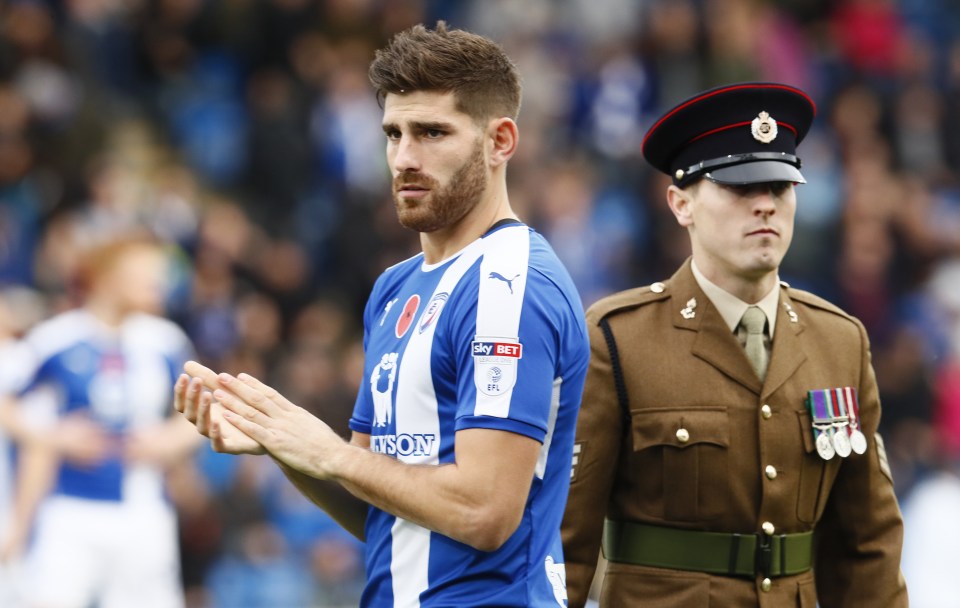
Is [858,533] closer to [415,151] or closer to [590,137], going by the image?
[415,151]

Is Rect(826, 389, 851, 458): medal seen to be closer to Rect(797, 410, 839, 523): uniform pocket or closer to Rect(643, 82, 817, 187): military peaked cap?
Rect(797, 410, 839, 523): uniform pocket

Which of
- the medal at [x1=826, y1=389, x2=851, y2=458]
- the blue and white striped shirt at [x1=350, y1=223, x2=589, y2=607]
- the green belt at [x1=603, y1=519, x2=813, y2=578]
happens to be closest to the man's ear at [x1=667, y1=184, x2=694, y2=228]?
the medal at [x1=826, y1=389, x2=851, y2=458]

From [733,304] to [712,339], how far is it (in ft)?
0.48

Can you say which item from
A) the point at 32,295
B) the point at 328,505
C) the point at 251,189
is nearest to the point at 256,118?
the point at 251,189

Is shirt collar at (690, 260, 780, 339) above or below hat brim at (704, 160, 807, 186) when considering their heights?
below

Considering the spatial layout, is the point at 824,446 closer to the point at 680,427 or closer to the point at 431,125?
the point at 680,427

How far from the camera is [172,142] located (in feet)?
48.4

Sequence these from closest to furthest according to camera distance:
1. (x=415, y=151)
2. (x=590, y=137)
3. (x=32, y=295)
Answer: (x=415, y=151) < (x=32, y=295) < (x=590, y=137)

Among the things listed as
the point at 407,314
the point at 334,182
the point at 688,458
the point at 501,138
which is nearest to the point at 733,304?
the point at 688,458

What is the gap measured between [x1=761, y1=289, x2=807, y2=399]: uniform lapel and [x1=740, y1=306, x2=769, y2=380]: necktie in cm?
4

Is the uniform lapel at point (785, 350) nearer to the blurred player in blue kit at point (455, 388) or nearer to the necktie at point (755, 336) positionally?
the necktie at point (755, 336)

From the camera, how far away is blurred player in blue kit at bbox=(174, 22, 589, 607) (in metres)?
3.99

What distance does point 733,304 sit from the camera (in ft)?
16.6

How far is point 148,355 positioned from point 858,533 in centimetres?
591
